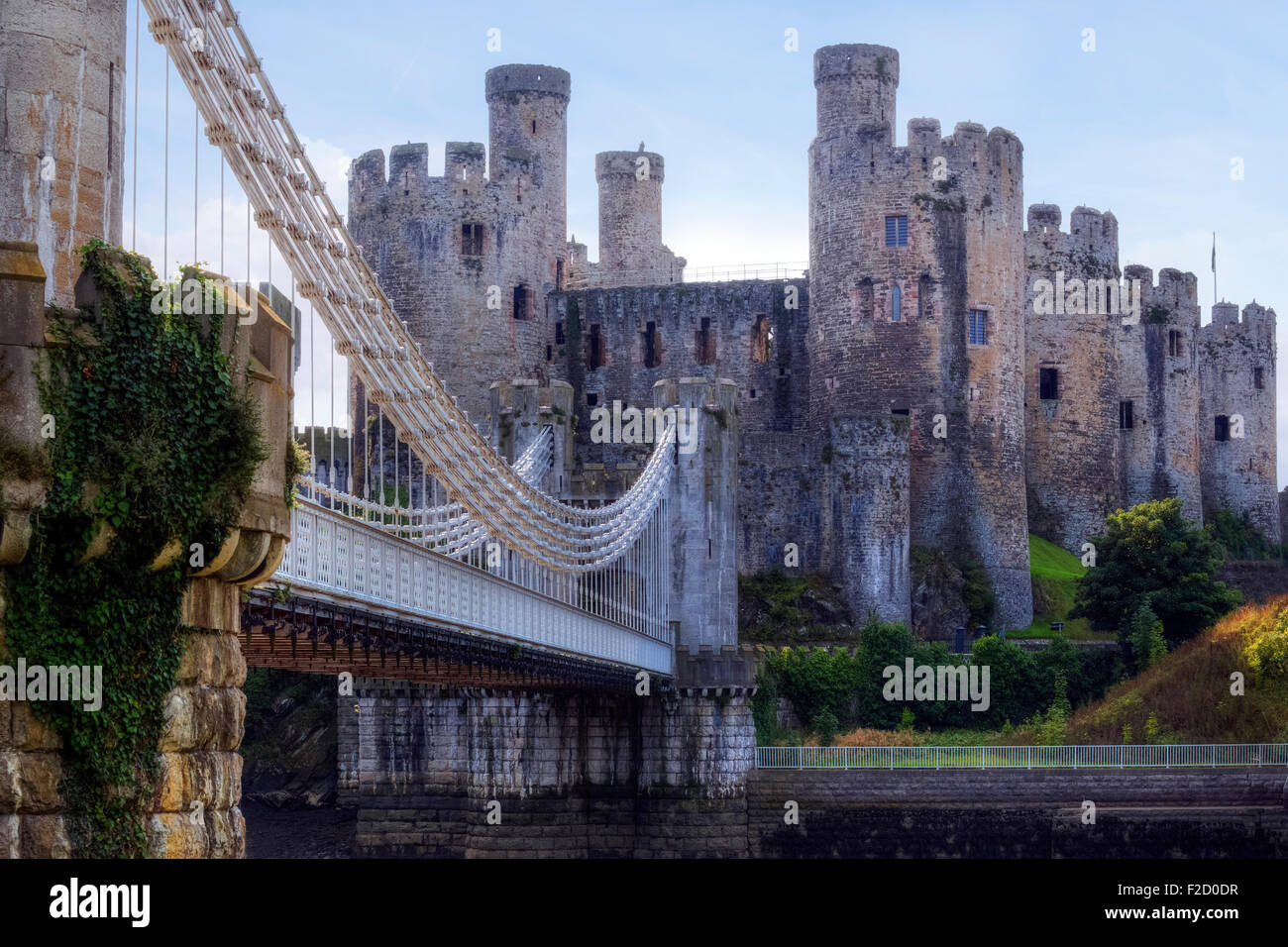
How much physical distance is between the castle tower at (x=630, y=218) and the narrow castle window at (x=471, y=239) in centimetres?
819

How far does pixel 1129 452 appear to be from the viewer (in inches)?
2286

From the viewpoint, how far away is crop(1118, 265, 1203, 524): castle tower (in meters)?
58.0

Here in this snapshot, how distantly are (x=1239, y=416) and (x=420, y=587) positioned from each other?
1796 inches

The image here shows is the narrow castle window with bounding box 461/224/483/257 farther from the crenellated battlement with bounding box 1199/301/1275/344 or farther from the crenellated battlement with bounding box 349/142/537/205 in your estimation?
the crenellated battlement with bounding box 1199/301/1275/344

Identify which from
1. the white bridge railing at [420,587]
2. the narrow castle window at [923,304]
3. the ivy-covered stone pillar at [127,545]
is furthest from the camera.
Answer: the narrow castle window at [923,304]

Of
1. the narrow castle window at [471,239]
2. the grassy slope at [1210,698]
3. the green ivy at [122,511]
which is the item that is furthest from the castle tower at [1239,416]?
the green ivy at [122,511]

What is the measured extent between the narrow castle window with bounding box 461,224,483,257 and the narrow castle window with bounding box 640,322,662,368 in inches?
189

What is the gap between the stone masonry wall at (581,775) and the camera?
124 ft

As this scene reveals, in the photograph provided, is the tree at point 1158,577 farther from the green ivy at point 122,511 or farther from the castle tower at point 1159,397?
the green ivy at point 122,511

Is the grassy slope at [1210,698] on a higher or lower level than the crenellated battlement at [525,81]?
lower

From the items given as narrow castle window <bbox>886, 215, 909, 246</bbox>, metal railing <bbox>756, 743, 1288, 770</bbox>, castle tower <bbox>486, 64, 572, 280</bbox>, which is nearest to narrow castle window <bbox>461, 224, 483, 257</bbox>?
castle tower <bbox>486, 64, 572, 280</bbox>

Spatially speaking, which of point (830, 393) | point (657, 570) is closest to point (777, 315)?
point (830, 393)
